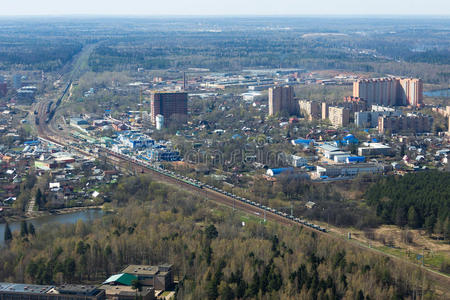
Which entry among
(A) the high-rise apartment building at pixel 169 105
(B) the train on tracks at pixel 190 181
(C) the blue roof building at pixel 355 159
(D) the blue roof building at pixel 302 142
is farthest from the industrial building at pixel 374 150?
(A) the high-rise apartment building at pixel 169 105

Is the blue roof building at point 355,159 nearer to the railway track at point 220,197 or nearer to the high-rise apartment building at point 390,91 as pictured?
the railway track at point 220,197

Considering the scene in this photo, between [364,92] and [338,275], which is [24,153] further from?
[364,92]

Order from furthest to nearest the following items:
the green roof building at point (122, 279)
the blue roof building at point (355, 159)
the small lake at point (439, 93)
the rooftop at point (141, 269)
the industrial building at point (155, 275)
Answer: the small lake at point (439, 93) → the blue roof building at point (355, 159) → the rooftop at point (141, 269) → the industrial building at point (155, 275) → the green roof building at point (122, 279)

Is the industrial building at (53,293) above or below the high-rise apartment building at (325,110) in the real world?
below

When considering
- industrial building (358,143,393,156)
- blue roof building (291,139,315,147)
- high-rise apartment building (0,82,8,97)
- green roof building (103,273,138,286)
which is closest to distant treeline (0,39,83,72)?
high-rise apartment building (0,82,8,97)

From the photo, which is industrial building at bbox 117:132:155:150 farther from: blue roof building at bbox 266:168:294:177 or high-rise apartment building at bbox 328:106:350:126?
high-rise apartment building at bbox 328:106:350:126

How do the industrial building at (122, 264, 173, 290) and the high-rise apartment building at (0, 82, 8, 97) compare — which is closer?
the industrial building at (122, 264, 173, 290)
